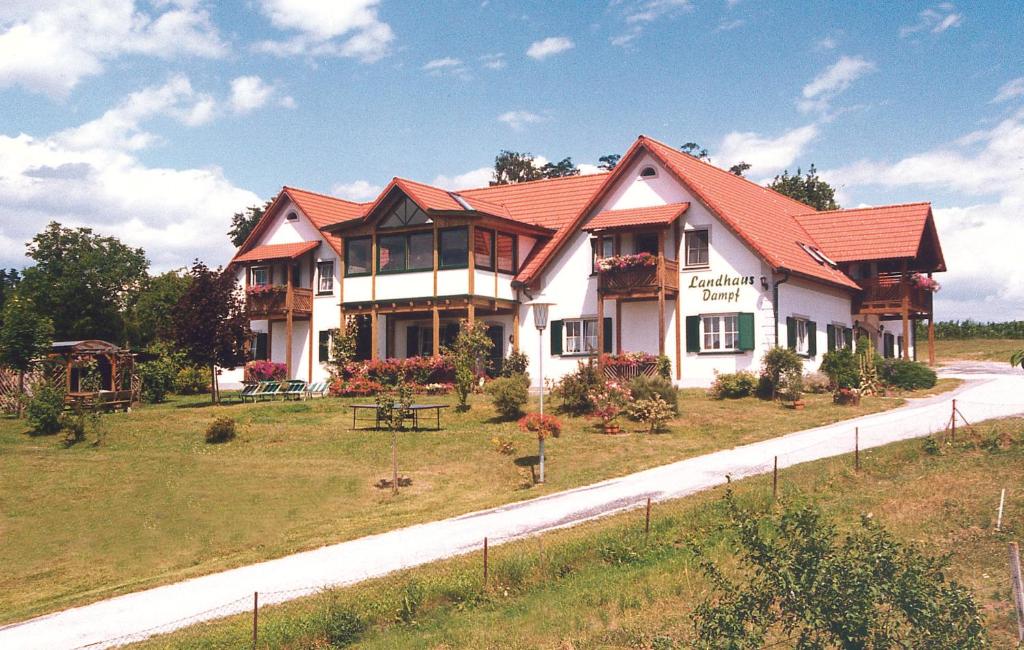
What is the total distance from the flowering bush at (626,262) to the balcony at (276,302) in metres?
13.9

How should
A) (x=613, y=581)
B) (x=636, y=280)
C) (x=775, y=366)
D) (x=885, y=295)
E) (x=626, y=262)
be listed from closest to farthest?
(x=613, y=581)
(x=775, y=366)
(x=636, y=280)
(x=626, y=262)
(x=885, y=295)

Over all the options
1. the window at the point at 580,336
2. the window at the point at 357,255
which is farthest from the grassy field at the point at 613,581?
the window at the point at 357,255

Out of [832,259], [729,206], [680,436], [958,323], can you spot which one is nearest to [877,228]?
[832,259]

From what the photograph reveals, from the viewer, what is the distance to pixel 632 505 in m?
18.9

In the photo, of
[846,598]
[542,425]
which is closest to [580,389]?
[542,425]

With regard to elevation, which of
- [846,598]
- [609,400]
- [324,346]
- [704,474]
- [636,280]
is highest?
[636,280]

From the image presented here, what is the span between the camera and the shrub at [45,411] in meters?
31.6

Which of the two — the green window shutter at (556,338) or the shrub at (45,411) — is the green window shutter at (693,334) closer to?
the green window shutter at (556,338)

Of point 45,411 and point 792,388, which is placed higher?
point 792,388

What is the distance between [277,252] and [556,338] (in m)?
13.3

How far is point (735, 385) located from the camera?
31938mm

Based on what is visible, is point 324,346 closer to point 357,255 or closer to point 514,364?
point 357,255

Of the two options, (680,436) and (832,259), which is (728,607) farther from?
(832,259)

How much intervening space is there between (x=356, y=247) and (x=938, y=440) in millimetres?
24721
